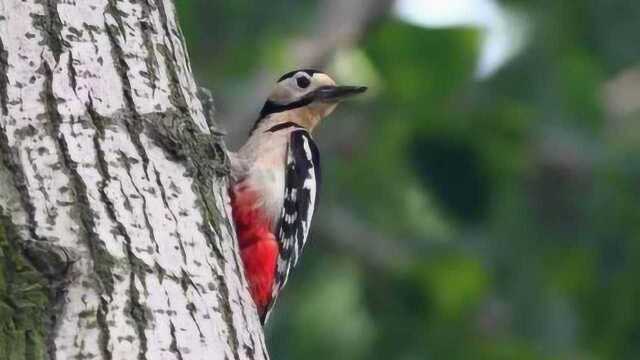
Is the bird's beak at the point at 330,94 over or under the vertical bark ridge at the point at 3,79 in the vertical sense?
over

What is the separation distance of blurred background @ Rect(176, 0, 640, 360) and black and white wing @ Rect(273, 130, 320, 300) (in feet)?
12.7

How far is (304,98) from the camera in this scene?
6445 mm

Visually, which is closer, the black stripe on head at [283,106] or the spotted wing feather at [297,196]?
the spotted wing feather at [297,196]

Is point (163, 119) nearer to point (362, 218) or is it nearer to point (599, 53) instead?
point (599, 53)

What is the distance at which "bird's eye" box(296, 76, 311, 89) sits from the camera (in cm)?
648

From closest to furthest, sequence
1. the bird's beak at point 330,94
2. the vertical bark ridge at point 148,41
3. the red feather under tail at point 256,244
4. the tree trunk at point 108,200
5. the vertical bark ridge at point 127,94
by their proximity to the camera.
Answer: the tree trunk at point 108,200 < the vertical bark ridge at point 127,94 < the vertical bark ridge at point 148,41 < the red feather under tail at point 256,244 < the bird's beak at point 330,94

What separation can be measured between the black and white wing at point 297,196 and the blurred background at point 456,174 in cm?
386

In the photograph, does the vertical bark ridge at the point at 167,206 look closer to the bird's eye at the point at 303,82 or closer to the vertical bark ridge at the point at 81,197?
the vertical bark ridge at the point at 81,197

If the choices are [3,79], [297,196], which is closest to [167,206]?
[3,79]

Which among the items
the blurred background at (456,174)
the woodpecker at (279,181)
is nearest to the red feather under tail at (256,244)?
the woodpecker at (279,181)

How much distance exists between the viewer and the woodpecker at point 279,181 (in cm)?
554

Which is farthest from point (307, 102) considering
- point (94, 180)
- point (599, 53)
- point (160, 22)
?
point (599, 53)

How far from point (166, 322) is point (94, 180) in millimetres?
392

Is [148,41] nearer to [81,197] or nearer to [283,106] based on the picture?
[81,197]
